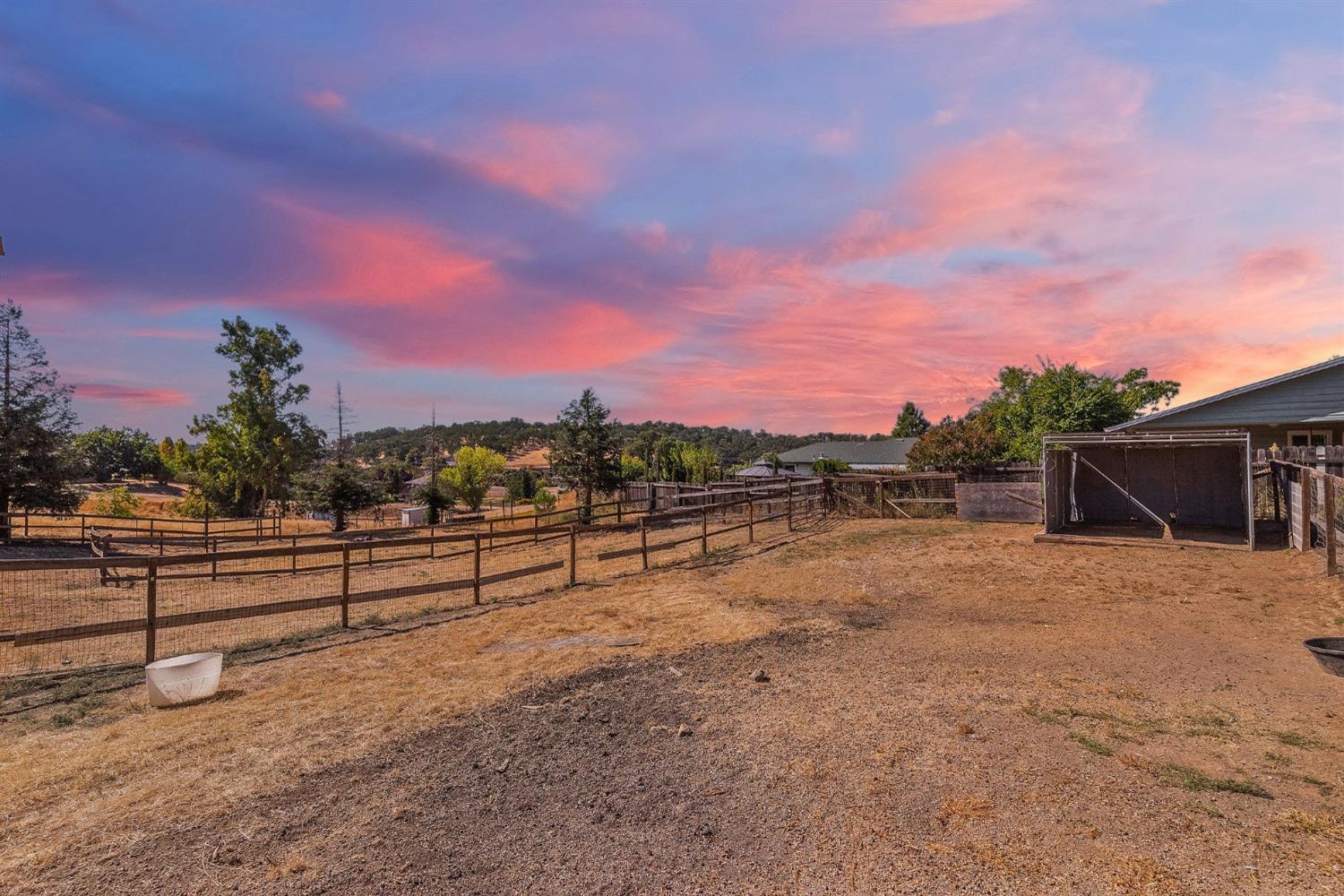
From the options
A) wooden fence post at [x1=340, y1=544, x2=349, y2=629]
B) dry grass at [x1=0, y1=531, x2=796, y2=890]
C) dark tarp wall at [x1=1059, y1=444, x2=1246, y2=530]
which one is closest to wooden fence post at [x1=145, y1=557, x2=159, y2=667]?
dry grass at [x1=0, y1=531, x2=796, y2=890]

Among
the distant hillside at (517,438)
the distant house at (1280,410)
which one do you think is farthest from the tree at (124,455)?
the distant house at (1280,410)

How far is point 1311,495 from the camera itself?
1191 centimetres

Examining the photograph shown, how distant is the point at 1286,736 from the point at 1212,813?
71.9 inches

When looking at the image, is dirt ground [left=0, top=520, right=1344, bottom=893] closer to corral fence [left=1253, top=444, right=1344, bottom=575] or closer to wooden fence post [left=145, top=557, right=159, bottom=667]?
wooden fence post [left=145, top=557, right=159, bottom=667]

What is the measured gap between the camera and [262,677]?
7070 mm

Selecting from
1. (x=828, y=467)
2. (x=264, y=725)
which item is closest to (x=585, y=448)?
(x=264, y=725)

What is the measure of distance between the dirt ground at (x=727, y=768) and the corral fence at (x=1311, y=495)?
7.00ft

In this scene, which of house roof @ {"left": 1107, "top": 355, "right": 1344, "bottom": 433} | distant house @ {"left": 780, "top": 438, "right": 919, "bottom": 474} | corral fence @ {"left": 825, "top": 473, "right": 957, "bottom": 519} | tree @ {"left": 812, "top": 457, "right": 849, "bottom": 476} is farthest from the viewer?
distant house @ {"left": 780, "top": 438, "right": 919, "bottom": 474}

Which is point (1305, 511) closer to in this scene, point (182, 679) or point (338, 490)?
point (182, 679)

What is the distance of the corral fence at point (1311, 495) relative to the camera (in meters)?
10.1

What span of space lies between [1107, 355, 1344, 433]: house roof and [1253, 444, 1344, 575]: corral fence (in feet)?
7.63

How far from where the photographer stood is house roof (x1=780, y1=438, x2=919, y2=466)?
210 ft

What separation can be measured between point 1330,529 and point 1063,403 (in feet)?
67.3

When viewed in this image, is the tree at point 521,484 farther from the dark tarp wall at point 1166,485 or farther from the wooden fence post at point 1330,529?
the wooden fence post at point 1330,529
